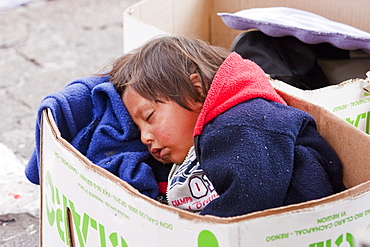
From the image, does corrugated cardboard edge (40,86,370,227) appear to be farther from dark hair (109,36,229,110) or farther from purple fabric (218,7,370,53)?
purple fabric (218,7,370,53)

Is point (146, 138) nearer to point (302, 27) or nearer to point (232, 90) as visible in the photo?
point (232, 90)

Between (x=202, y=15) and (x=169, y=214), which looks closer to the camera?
(x=169, y=214)

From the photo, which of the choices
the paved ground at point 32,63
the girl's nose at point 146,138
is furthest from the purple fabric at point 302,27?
the paved ground at point 32,63

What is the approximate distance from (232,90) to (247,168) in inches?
7.8

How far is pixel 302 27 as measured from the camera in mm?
1415

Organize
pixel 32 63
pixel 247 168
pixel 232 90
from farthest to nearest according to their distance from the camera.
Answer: pixel 32 63
pixel 232 90
pixel 247 168

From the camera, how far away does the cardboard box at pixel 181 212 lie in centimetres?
76

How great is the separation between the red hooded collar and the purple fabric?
330 millimetres

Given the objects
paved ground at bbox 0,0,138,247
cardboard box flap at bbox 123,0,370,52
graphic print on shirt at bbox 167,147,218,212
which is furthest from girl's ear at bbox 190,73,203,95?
paved ground at bbox 0,0,138,247

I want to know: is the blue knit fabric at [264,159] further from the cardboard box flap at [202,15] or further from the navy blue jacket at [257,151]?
the cardboard box flap at [202,15]

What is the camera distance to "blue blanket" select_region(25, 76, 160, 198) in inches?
46.0

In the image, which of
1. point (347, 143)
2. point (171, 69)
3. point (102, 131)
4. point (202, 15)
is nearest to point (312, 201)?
point (347, 143)

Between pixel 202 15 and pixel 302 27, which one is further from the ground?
pixel 302 27

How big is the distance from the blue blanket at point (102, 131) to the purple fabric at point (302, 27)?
17.1 inches
